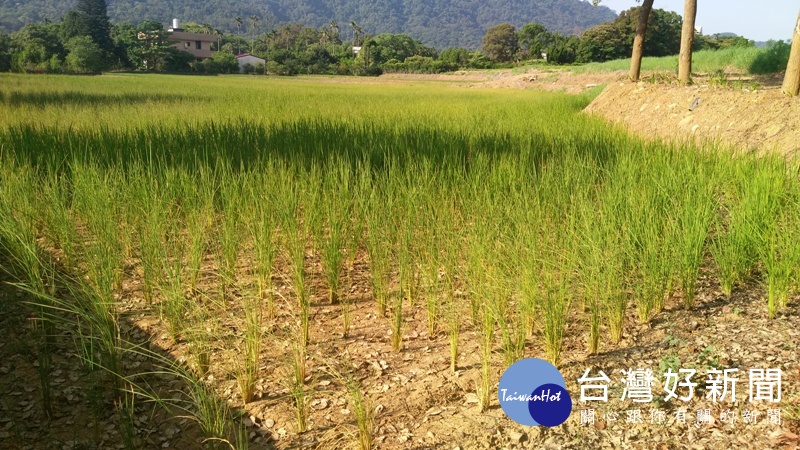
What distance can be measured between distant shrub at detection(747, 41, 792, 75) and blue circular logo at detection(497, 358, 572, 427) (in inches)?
818

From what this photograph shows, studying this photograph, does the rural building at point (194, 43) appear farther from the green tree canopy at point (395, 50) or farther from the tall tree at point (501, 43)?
the tall tree at point (501, 43)

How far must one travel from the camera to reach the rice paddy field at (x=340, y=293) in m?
2.24

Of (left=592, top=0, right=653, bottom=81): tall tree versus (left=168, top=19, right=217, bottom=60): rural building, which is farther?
(left=168, top=19, right=217, bottom=60): rural building

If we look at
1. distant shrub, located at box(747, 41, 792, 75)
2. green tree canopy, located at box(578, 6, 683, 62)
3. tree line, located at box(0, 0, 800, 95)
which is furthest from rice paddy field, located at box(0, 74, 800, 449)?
green tree canopy, located at box(578, 6, 683, 62)

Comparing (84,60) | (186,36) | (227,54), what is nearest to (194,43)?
(186,36)

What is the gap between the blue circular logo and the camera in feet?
6.91

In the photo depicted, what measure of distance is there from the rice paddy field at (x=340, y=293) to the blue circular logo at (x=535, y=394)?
3.6 inches

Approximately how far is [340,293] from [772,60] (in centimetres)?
2110

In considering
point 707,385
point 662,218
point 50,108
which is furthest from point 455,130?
point 50,108

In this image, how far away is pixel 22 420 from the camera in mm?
2225

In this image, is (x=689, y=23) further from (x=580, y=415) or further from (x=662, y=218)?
(x=580, y=415)

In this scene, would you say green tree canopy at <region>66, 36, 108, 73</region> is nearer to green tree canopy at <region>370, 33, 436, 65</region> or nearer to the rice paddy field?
green tree canopy at <region>370, 33, 436, 65</region>

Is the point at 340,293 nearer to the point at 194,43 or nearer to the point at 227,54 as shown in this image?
the point at 227,54

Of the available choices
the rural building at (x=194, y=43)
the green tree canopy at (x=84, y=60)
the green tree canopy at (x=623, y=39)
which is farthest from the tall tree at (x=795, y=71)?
the rural building at (x=194, y=43)
